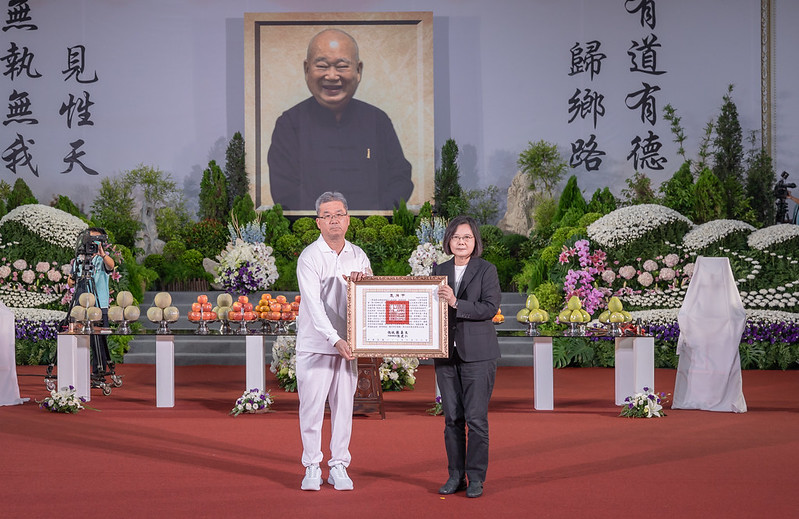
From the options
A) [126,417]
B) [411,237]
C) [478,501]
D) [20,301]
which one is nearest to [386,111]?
[411,237]

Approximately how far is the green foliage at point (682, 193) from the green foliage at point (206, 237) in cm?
798

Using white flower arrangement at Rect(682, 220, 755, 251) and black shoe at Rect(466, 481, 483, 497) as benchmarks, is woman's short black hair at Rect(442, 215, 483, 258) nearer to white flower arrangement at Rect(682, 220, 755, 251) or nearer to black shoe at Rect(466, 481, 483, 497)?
black shoe at Rect(466, 481, 483, 497)

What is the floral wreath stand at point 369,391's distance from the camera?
7152 mm

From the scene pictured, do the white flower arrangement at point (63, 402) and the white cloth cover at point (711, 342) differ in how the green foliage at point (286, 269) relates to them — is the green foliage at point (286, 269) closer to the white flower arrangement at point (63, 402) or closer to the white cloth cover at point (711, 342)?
the white flower arrangement at point (63, 402)

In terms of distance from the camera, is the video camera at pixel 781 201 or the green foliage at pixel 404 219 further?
the video camera at pixel 781 201

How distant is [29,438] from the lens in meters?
6.17

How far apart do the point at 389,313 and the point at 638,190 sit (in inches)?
507

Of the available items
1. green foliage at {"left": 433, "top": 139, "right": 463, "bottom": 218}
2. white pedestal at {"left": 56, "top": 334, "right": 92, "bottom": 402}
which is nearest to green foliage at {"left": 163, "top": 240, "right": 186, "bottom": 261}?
green foliage at {"left": 433, "top": 139, "right": 463, "bottom": 218}

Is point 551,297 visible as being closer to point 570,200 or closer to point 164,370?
point 570,200

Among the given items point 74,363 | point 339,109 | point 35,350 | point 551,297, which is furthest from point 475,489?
point 339,109

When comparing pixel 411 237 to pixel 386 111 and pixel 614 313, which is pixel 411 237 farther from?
pixel 614 313

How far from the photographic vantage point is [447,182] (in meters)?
16.5

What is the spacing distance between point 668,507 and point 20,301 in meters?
10.2

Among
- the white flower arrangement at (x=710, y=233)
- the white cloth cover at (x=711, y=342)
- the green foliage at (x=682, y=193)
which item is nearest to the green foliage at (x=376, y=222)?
the green foliage at (x=682, y=193)
